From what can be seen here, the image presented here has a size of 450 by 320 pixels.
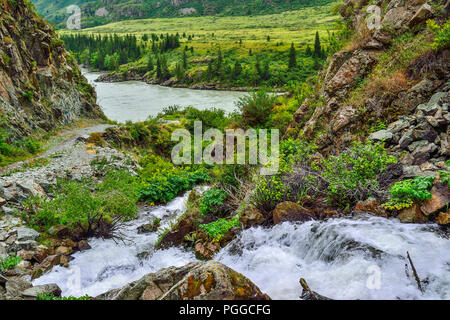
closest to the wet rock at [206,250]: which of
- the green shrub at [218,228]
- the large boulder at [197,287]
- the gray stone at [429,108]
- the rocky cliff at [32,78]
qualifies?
the green shrub at [218,228]

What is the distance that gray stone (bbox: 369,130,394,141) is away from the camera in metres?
7.90

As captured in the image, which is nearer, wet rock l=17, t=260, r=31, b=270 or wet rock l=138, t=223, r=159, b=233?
wet rock l=17, t=260, r=31, b=270

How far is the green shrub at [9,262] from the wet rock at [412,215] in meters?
8.34

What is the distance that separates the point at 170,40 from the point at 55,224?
13162 centimetres

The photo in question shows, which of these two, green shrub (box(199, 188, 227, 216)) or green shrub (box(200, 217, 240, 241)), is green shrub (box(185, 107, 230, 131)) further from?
green shrub (box(200, 217, 240, 241))

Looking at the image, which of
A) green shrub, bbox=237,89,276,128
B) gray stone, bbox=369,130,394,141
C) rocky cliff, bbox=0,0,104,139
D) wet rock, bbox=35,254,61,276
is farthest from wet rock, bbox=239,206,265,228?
rocky cliff, bbox=0,0,104,139

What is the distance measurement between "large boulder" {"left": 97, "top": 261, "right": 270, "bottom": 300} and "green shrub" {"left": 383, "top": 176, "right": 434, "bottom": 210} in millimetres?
3342

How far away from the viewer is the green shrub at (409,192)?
562 centimetres

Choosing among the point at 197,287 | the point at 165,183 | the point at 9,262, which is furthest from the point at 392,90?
the point at 9,262

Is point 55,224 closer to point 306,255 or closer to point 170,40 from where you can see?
point 306,255

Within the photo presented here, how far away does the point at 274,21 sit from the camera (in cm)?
19838

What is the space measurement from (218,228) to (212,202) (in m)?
1.79

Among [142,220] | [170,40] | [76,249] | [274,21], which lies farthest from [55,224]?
[274,21]

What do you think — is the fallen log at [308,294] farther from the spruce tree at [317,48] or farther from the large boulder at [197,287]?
the spruce tree at [317,48]
